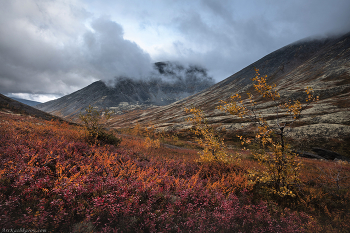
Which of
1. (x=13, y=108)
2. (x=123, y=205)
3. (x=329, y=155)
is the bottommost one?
(x=329, y=155)

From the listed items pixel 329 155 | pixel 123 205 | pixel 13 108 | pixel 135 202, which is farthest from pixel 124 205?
pixel 329 155

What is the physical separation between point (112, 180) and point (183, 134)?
5922 centimetres

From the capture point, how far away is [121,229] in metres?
3.66

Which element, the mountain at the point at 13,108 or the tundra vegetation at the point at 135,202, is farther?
the mountain at the point at 13,108

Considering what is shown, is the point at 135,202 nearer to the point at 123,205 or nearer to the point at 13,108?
the point at 123,205

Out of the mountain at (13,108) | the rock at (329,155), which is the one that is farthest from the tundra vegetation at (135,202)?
the rock at (329,155)

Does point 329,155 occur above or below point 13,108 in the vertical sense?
below

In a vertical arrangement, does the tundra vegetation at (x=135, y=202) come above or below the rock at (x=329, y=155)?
above

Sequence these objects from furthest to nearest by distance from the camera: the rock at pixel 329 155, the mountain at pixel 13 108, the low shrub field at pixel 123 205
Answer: the rock at pixel 329 155 < the mountain at pixel 13 108 < the low shrub field at pixel 123 205

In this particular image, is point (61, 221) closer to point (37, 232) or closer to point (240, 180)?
point (37, 232)

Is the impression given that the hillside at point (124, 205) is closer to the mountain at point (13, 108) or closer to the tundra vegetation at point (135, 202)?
the tundra vegetation at point (135, 202)

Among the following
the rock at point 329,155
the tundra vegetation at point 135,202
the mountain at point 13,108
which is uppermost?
the mountain at point 13,108

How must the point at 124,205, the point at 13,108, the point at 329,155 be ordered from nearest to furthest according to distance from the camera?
the point at 124,205 < the point at 13,108 < the point at 329,155

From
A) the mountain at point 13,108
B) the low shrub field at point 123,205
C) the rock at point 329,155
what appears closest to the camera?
the low shrub field at point 123,205
